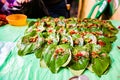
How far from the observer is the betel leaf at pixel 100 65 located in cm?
110

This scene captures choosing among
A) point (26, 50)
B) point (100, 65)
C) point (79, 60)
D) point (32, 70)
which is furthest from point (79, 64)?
point (26, 50)

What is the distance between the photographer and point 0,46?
1.35 meters

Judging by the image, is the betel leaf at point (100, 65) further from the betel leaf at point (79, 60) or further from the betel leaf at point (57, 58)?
the betel leaf at point (57, 58)

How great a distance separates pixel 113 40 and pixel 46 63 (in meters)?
0.62

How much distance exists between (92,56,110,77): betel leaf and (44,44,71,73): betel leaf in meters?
0.17

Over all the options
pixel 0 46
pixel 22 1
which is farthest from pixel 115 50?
pixel 22 1

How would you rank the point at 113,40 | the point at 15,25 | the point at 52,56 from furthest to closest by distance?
the point at 15,25
the point at 113,40
the point at 52,56

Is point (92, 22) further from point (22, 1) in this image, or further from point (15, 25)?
point (22, 1)

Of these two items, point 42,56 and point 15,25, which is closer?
point 42,56

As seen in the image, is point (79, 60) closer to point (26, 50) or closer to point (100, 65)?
point (100, 65)

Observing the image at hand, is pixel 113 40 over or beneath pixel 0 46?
beneath

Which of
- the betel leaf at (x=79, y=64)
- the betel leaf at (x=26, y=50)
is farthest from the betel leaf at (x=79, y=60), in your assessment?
the betel leaf at (x=26, y=50)

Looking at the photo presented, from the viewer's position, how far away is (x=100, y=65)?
44.2 inches

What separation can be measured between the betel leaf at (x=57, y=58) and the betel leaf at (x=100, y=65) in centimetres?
17
